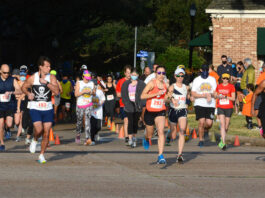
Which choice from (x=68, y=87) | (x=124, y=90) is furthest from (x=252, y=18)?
(x=124, y=90)

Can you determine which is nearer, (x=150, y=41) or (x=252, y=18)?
(x=252, y=18)

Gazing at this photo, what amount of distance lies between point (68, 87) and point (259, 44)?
1155 cm

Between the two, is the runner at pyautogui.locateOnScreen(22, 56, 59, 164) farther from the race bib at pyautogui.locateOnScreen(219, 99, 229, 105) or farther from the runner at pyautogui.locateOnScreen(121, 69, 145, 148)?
the race bib at pyautogui.locateOnScreen(219, 99, 229, 105)

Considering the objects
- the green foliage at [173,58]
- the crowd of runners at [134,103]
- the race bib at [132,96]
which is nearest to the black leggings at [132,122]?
the crowd of runners at [134,103]

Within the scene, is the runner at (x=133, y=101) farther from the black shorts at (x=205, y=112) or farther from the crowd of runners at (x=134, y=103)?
the black shorts at (x=205, y=112)

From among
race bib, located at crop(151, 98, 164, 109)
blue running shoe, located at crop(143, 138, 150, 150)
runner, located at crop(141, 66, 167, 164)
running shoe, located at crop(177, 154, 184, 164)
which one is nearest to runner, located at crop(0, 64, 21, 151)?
blue running shoe, located at crop(143, 138, 150, 150)

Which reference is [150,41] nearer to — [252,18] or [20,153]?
[252,18]

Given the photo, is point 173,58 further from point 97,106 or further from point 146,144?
point 146,144

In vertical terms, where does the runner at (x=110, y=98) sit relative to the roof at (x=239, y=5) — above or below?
below

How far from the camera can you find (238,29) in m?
35.1

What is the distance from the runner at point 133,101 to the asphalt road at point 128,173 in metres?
0.52

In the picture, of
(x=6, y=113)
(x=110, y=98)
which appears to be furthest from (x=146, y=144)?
(x=110, y=98)

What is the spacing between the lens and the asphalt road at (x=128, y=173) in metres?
9.91

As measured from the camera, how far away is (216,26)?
115ft
